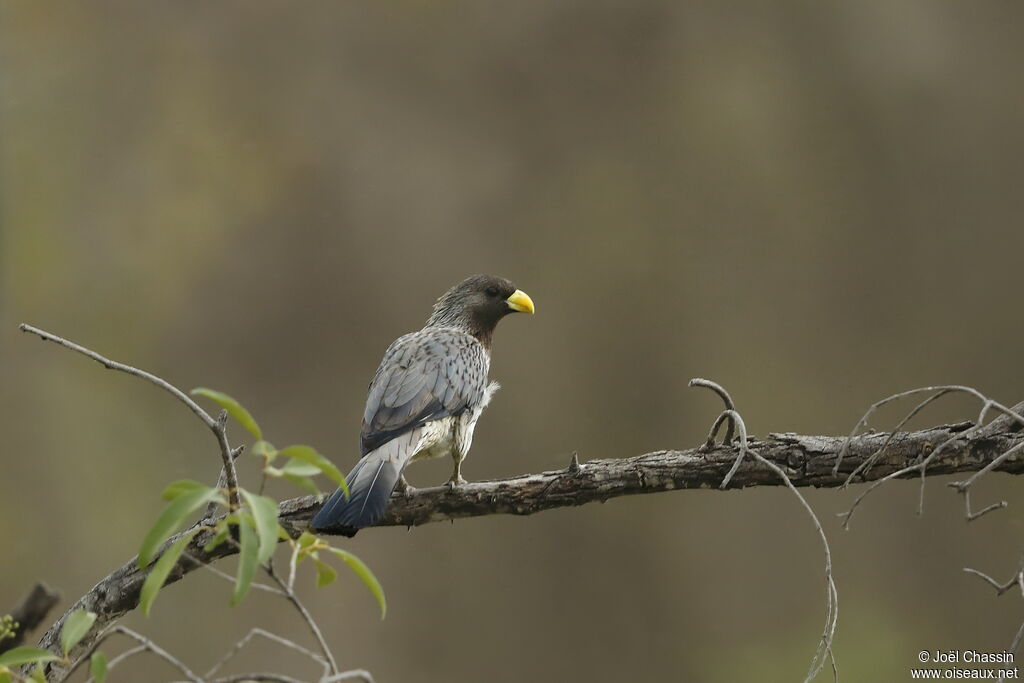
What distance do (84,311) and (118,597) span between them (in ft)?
13.8

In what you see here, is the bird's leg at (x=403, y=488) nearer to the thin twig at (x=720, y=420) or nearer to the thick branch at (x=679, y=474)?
the thick branch at (x=679, y=474)

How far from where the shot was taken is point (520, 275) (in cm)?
715

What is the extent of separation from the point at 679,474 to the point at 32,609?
1.59 m

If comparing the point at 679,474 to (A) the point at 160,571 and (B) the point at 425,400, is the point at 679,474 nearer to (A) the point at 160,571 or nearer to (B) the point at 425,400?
(B) the point at 425,400

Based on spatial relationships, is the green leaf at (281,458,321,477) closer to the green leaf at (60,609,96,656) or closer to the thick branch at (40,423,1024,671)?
the green leaf at (60,609,96,656)

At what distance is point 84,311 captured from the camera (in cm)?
654

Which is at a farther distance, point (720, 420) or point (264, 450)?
point (720, 420)

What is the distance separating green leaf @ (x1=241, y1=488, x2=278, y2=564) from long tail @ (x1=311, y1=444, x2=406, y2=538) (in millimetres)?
1017

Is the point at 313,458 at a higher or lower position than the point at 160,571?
higher

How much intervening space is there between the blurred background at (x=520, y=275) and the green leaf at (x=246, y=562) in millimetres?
Answer: 5040

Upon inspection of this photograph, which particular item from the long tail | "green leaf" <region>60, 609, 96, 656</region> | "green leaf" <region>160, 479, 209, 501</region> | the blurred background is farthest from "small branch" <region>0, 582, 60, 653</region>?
the blurred background

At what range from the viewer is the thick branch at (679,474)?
272cm

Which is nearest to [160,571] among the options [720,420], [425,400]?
[720,420]

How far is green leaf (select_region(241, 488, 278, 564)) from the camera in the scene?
1.60m
